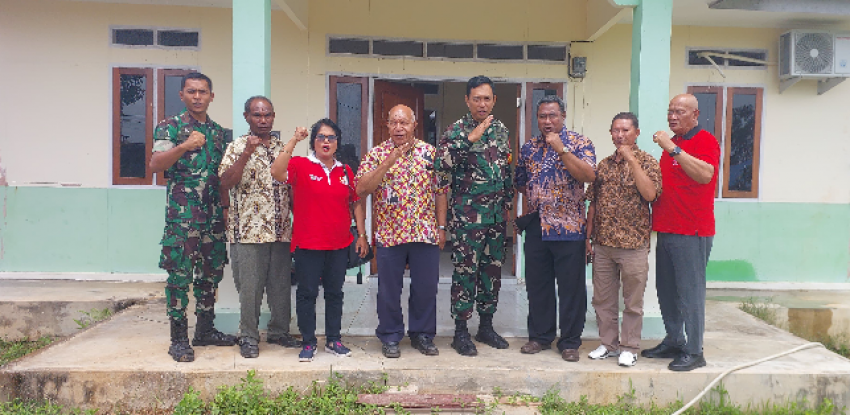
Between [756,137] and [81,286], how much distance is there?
740cm

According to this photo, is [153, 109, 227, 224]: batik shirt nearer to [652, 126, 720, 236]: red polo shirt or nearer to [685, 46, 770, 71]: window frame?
[652, 126, 720, 236]: red polo shirt

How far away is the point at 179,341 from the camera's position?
3.77m

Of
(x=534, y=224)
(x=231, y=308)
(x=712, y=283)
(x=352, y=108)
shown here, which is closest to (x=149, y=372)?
(x=231, y=308)

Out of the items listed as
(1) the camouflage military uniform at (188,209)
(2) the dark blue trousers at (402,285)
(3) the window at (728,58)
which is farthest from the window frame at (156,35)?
(3) the window at (728,58)

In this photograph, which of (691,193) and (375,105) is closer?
(691,193)

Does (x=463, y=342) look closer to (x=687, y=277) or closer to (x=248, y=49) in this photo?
(x=687, y=277)

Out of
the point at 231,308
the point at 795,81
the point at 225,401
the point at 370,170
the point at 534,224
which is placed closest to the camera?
the point at 225,401

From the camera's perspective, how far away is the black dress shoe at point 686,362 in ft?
12.0

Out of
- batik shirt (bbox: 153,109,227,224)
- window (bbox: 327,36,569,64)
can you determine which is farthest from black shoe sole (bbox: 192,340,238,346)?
window (bbox: 327,36,569,64)

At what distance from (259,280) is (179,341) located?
0.65 meters

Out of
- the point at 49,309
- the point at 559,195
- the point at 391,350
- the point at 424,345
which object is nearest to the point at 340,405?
the point at 391,350

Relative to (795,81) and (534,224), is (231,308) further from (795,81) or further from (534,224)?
(795,81)

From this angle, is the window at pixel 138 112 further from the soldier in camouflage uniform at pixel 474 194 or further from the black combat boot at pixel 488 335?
the black combat boot at pixel 488 335

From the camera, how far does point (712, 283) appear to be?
6.49 metres
